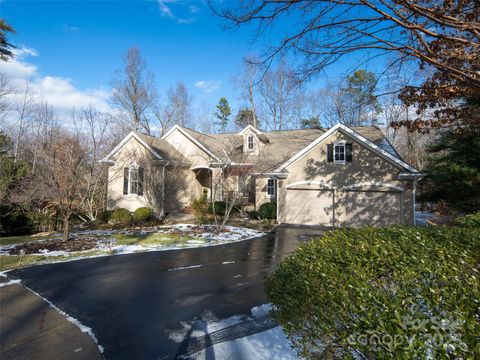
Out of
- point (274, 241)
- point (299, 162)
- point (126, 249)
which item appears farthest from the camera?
point (299, 162)

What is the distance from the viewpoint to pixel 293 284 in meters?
3.12

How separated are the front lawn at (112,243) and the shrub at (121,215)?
8.12ft

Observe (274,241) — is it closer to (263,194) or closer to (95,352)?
(263,194)

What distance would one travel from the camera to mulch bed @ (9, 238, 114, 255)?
10.0m

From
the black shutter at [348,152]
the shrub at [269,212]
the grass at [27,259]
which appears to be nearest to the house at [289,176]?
the black shutter at [348,152]

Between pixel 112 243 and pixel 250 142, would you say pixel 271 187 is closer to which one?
pixel 250 142

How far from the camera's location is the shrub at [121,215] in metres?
17.0

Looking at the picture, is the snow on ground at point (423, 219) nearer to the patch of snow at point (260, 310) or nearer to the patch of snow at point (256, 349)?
the patch of snow at point (260, 310)

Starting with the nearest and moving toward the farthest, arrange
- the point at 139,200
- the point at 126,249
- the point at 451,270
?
the point at 451,270
the point at 126,249
the point at 139,200

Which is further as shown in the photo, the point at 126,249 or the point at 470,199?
the point at 470,199

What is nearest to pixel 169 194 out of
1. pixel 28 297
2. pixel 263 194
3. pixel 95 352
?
pixel 263 194

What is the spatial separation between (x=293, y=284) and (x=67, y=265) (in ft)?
25.9

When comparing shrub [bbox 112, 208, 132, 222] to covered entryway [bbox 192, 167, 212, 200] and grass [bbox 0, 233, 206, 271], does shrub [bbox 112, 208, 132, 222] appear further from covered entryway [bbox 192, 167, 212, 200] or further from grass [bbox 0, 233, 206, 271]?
covered entryway [bbox 192, 167, 212, 200]

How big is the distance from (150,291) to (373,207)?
12.7 m
